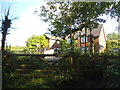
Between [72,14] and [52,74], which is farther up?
[72,14]

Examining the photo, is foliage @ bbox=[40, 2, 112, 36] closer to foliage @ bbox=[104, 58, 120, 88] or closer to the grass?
the grass

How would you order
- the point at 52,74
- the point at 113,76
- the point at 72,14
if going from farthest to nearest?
the point at 72,14 < the point at 52,74 < the point at 113,76

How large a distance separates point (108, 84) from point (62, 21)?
212 inches

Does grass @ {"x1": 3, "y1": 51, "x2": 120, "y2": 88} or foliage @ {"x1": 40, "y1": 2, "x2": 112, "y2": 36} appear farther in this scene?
foliage @ {"x1": 40, "y1": 2, "x2": 112, "y2": 36}

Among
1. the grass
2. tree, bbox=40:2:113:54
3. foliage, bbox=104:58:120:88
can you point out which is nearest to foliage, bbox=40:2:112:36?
tree, bbox=40:2:113:54

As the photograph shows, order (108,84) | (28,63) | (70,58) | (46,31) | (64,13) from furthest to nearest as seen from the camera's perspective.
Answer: (46,31), (64,13), (28,63), (70,58), (108,84)

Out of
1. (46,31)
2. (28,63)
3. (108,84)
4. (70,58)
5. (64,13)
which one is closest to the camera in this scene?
(108,84)

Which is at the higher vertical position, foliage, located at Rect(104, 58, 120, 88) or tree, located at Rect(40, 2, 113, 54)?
tree, located at Rect(40, 2, 113, 54)

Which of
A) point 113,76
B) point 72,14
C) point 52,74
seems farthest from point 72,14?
point 113,76

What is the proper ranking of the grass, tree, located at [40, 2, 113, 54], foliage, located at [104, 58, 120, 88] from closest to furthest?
1. foliage, located at [104, 58, 120, 88]
2. the grass
3. tree, located at [40, 2, 113, 54]

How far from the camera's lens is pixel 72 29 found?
26.0 ft

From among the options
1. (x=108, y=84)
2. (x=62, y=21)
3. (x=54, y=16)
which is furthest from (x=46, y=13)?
(x=108, y=84)

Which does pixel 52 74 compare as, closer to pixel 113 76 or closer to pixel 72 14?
pixel 113 76

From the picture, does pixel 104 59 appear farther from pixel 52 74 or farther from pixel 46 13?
pixel 46 13
